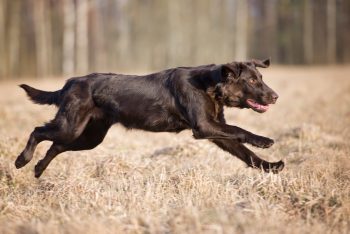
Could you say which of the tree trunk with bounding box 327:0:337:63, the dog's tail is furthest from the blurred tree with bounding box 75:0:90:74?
the dog's tail

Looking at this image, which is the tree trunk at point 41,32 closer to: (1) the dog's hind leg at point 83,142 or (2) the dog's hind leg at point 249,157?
(1) the dog's hind leg at point 83,142

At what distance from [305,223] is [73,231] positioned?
1.77 meters

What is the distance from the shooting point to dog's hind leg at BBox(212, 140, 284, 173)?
571cm

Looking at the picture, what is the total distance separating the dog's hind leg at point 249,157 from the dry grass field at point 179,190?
15cm

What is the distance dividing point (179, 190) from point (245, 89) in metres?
1.52

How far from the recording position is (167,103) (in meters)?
5.88

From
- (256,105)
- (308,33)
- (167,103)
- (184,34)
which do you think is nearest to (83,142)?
(167,103)

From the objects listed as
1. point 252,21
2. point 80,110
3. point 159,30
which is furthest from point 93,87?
point 252,21

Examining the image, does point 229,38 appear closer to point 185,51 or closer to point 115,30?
point 185,51

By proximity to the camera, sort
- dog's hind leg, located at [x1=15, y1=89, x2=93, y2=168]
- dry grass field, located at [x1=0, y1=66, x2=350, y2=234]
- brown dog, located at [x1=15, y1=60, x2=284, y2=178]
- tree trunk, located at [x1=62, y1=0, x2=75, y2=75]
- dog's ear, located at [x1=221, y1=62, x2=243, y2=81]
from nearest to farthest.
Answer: dry grass field, located at [x1=0, y1=66, x2=350, y2=234], dog's ear, located at [x1=221, y1=62, x2=243, y2=81], brown dog, located at [x1=15, y1=60, x2=284, y2=178], dog's hind leg, located at [x1=15, y1=89, x2=93, y2=168], tree trunk, located at [x1=62, y1=0, x2=75, y2=75]

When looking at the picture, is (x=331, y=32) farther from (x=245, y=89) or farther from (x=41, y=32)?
(x=245, y=89)

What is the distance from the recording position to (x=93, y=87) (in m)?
6.01

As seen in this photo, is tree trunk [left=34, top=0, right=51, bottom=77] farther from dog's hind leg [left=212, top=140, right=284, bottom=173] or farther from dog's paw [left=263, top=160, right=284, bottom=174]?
dog's paw [left=263, top=160, right=284, bottom=174]

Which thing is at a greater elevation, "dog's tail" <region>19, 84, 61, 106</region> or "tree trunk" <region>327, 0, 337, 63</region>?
"tree trunk" <region>327, 0, 337, 63</region>
